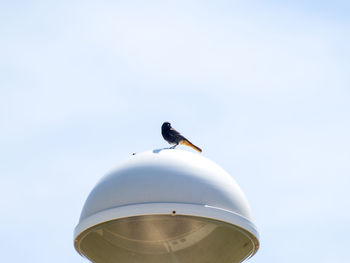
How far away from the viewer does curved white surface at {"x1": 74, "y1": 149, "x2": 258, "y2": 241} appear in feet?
19.3

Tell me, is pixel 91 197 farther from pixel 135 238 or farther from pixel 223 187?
pixel 223 187

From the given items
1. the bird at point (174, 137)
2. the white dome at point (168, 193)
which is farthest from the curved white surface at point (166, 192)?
the bird at point (174, 137)

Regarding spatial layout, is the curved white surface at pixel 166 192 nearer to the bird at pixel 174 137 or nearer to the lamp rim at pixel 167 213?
the lamp rim at pixel 167 213

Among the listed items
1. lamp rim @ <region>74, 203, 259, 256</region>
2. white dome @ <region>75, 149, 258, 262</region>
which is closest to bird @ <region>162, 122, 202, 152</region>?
white dome @ <region>75, 149, 258, 262</region>

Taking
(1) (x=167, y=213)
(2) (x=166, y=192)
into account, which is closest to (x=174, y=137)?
(2) (x=166, y=192)

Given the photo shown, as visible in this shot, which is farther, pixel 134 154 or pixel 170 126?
pixel 170 126

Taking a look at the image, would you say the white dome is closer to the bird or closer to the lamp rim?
the lamp rim

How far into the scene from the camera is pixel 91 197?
6234 millimetres

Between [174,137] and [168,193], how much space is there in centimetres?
161

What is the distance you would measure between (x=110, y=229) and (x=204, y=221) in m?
0.81

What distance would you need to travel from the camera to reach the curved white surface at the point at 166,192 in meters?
5.89

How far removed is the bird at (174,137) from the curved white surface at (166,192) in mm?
Answer: 1103

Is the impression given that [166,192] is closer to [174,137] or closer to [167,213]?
[167,213]

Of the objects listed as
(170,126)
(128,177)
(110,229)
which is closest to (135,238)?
(110,229)
